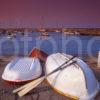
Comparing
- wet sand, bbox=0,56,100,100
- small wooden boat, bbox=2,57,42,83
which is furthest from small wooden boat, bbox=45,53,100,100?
small wooden boat, bbox=2,57,42,83

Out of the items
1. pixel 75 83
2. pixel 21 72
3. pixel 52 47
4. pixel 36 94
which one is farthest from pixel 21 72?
pixel 52 47

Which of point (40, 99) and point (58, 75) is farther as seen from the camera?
point (58, 75)

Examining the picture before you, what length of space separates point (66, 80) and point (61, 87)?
0.32m

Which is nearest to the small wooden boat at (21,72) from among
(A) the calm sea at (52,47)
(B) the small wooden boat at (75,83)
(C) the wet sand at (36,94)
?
(C) the wet sand at (36,94)

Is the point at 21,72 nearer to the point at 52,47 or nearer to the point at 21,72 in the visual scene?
the point at 21,72

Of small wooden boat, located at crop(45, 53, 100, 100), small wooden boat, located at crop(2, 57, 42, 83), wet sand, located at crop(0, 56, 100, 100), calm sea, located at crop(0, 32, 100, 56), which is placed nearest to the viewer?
small wooden boat, located at crop(45, 53, 100, 100)

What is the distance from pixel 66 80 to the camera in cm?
782

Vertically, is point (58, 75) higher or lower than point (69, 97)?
higher

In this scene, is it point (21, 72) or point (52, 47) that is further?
point (52, 47)

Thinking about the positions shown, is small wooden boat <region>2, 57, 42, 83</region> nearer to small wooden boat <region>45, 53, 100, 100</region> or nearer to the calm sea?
small wooden boat <region>45, 53, 100, 100</region>

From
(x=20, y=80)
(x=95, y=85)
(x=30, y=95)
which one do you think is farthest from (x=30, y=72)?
(x=95, y=85)

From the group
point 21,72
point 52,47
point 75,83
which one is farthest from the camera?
point 52,47

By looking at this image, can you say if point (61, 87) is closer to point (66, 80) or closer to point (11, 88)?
point (66, 80)

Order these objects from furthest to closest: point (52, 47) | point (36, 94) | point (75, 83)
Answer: point (52, 47) → point (36, 94) → point (75, 83)
